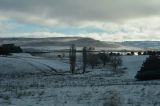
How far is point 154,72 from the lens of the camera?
4059 centimetres

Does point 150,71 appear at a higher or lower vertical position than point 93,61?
higher

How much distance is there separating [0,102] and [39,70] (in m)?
43.2

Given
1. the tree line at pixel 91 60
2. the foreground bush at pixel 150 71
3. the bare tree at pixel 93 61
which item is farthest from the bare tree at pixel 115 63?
the foreground bush at pixel 150 71

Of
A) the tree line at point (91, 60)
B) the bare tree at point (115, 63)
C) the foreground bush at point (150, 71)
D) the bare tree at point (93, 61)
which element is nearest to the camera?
the foreground bush at point (150, 71)

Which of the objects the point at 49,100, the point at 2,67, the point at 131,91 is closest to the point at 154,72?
the point at 131,91

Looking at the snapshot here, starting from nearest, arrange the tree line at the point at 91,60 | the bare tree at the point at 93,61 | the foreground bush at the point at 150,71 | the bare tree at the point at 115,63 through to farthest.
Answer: the foreground bush at the point at 150,71 → the tree line at the point at 91,60 → the bare tree at the point at 115,63 → the bare tree at the point at 93,61

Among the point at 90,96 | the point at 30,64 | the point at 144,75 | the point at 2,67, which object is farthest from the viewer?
the point at 30,64

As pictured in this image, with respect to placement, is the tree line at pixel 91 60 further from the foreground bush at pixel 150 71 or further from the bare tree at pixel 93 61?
the foreground bush at pixel 150 71

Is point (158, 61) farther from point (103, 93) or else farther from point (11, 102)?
point (11, 102)

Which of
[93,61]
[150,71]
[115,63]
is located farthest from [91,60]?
[150,71]

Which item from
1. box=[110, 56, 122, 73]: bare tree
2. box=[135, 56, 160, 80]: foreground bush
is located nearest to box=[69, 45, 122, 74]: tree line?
box=[110, 56, 122, 73]: bare tree

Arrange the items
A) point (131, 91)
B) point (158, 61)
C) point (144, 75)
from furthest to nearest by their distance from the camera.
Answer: point (158, 61) < point (144, 75) < point (131, 91)

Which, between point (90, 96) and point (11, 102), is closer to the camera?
point (11, 102)

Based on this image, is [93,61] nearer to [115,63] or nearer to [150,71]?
[115,63]
